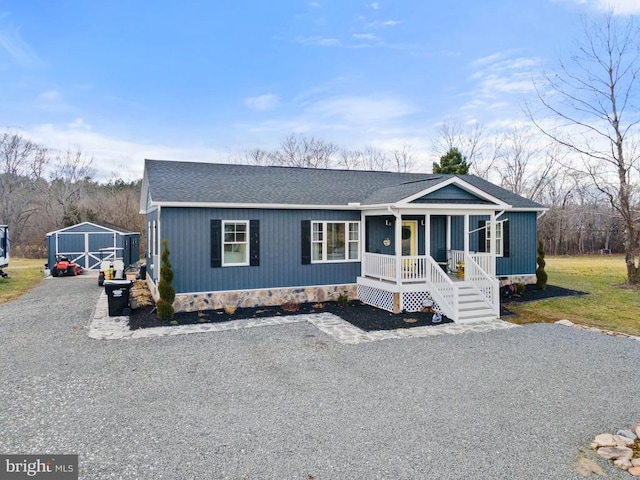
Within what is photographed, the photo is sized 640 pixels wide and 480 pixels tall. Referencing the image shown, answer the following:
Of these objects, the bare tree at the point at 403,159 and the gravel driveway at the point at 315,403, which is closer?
the gravel driveway at the point at 315,403

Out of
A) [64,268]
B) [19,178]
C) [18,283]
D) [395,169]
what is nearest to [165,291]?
[18,283]

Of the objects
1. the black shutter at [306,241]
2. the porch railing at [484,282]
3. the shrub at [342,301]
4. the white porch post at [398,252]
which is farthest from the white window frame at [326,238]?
the porch railing at [484,282]

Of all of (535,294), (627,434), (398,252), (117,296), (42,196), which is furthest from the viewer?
(42,196)

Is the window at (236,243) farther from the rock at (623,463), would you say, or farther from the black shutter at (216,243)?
the rock at (623,463)

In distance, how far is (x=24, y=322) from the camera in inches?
390

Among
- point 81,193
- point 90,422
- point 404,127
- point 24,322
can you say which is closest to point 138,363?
point 90,422

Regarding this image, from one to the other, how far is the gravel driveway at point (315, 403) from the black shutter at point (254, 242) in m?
2.99

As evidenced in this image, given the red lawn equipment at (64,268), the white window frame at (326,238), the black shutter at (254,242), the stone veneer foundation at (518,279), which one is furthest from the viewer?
the red lawn equipment at (64,268)

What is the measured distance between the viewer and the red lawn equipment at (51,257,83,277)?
62.4 ft

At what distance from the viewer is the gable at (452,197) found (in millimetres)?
11211

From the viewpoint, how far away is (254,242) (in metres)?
11.4

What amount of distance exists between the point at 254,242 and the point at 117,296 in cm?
387

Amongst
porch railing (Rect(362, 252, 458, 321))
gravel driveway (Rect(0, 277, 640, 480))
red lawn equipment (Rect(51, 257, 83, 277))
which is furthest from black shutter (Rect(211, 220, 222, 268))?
red lawn equipment (Rect(51, 257, 83, 277))

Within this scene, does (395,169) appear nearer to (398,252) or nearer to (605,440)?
(398,252)
